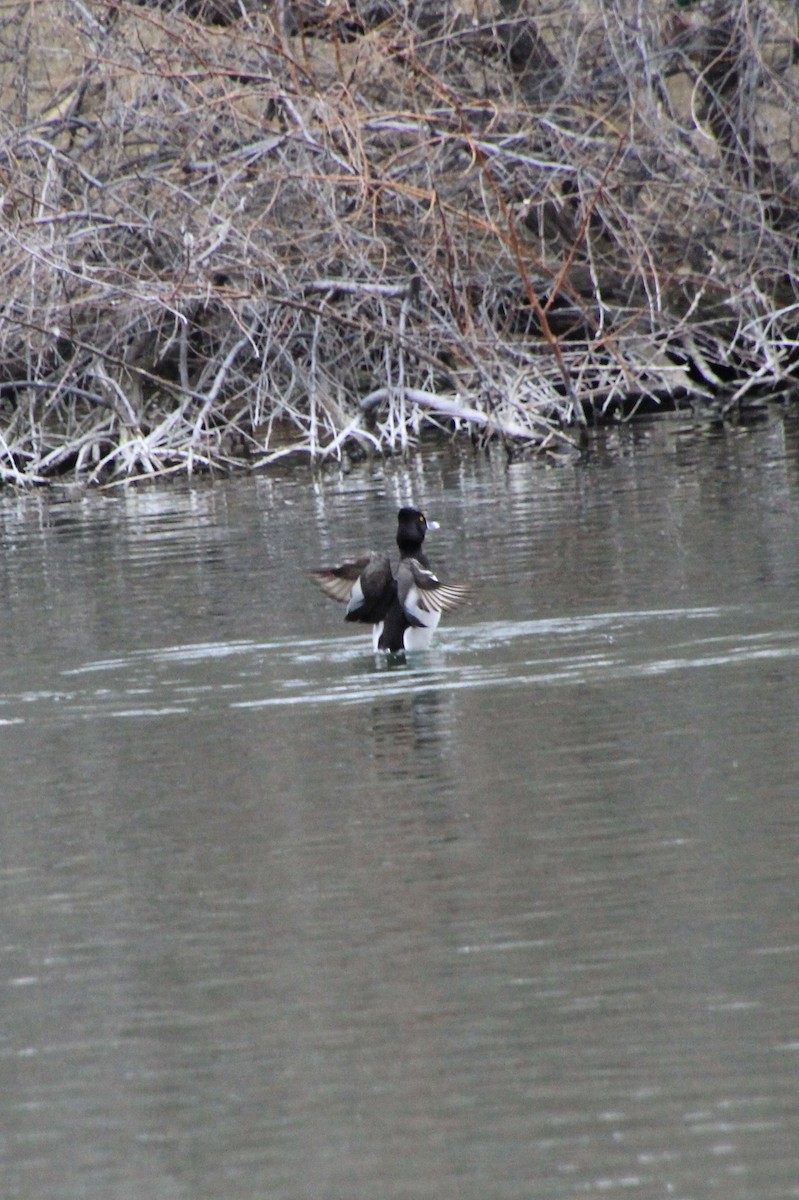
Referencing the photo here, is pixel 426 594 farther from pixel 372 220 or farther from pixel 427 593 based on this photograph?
pixel 372 220

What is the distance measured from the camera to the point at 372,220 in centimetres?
1970

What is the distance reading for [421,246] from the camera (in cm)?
2033

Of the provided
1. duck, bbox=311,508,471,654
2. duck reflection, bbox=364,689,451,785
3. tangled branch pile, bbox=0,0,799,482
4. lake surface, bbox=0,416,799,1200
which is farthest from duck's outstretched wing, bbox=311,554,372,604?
tangled branch pile, bbox=0,0,799,482

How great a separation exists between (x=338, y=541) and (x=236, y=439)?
28.4 ft

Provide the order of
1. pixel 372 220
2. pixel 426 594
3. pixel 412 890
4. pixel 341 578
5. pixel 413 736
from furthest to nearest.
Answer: pixel 372 220, pixel 341 578, pixel 426 594, pixel 413 736, pixel 412 890

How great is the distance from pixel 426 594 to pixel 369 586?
12.5 inches

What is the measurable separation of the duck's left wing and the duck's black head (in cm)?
61

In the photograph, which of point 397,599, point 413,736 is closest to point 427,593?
point 397,599

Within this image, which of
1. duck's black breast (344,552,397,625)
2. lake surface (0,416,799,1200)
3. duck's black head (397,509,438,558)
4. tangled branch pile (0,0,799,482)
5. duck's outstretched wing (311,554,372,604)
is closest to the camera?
lake surface (0,416,799,1200)

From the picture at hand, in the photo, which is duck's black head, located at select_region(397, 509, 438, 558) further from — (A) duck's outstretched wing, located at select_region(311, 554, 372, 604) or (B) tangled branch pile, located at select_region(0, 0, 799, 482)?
(B) tangled branch pile, located at select_region(0, 0, 799, 482)

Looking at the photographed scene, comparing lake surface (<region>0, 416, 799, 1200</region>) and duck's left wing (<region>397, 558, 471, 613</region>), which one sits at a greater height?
duck's left wing (<region>397, 558, 471, 613</region>)

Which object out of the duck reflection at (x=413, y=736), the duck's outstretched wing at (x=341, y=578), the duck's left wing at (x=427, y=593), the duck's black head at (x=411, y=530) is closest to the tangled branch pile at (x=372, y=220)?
the duck's black head at (x=411, y=530)

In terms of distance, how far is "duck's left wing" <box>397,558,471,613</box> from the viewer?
10227 millimetres

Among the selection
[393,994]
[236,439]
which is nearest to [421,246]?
[236,439]
